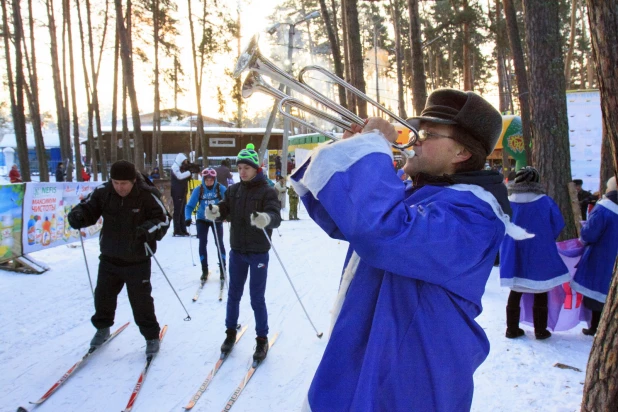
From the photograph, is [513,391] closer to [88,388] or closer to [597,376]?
[597,376]

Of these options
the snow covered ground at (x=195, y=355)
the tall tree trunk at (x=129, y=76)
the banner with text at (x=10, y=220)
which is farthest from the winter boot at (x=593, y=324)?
the tall tree trunk at (x=129, y=76)

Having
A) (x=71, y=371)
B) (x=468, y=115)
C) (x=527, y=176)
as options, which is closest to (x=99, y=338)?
(x=71, y=371)

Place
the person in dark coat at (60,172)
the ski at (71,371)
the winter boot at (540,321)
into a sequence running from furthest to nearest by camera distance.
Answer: the person in dark coat at (60,172) → the winter boot at (540,321) → the ski at (71,371)

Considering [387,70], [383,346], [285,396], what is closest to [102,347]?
[285,396]

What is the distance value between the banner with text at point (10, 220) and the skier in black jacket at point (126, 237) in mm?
3406

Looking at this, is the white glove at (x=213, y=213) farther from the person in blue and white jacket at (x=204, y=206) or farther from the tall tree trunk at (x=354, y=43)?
the tall tree trunk at (x=354, y=43)

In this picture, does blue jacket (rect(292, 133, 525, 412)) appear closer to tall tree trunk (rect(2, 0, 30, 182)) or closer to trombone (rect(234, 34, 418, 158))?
trombone (rect(234, 34, 418, 158))

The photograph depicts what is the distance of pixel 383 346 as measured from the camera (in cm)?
131

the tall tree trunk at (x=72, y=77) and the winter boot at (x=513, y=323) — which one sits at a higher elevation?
the tall tree trunk at (x=72, y=77)

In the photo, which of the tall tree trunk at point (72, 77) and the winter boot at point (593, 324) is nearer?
the winter boot at point (593, 324)

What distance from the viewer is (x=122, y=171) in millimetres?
4395

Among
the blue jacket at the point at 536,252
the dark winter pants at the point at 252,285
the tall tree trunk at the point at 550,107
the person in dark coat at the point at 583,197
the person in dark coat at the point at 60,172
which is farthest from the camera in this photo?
the person in dark coat at the point at 60,172

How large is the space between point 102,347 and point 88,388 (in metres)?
0.90

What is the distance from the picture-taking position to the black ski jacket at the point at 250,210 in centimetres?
471
